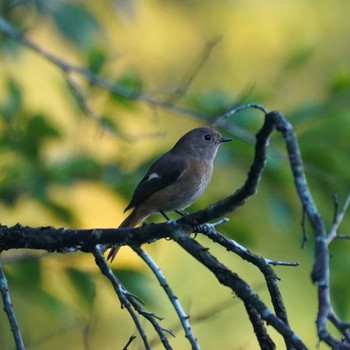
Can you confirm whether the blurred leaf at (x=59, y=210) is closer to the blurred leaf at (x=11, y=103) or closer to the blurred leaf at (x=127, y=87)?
the blurred leaf at (x=11, y=103)

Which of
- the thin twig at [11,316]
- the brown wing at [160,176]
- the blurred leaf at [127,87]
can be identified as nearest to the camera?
the thin twig at [11,316]

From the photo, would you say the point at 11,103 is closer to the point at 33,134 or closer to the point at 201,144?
the point at 33,134

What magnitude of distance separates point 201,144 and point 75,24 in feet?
3.44

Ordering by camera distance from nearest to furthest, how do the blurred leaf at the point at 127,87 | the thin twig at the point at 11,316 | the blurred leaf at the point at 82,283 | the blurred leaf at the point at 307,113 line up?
the thin twig at the point at 11,316
the blurred leaf at the point at 307,113
the blurred leaf at the point at 82,283
the blurred leaf at the point at 127,87

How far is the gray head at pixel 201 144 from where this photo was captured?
5.90m

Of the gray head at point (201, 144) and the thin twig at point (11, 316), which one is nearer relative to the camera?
the thin twig at point (11, 316)

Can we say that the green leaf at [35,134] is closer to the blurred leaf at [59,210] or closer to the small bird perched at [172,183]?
the blurred leaf at [59,210]

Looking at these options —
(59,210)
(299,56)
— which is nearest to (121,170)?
(59,210)

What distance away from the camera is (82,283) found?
578 centimetres

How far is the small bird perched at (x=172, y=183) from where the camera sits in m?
5.46

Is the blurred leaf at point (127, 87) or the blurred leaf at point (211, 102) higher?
the blurred leaf at point (127, 87)

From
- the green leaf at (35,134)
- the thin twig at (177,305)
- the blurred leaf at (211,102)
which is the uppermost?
the green leaf at (35,134)

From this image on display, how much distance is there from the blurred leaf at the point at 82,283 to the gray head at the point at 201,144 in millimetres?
929

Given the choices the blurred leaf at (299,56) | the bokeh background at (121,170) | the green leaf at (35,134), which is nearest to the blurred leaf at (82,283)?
the bokeh background at (121,170)
